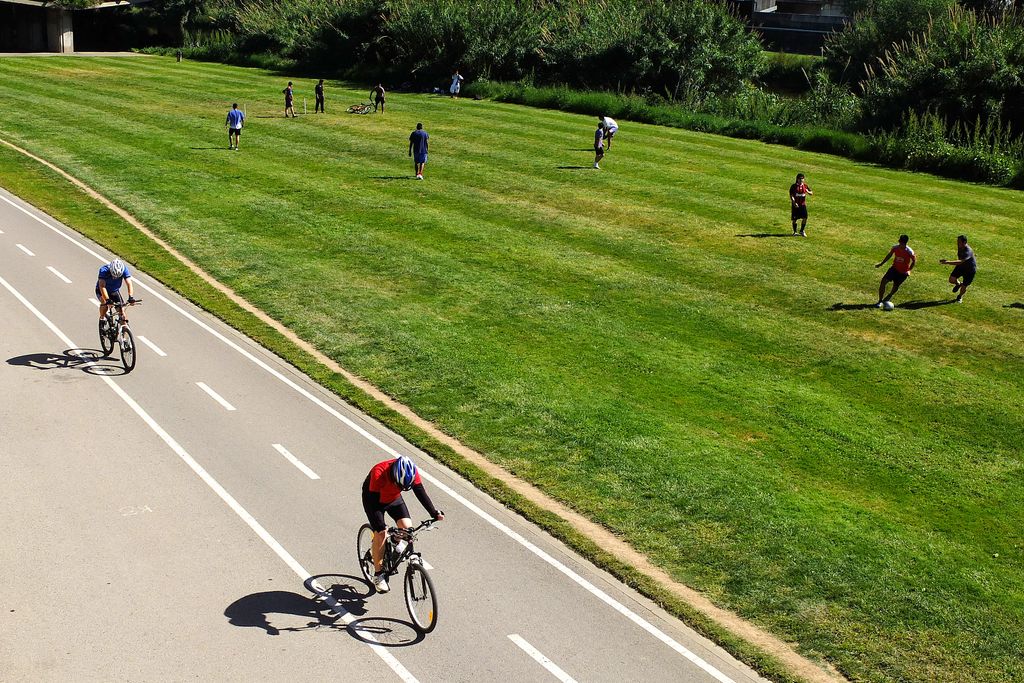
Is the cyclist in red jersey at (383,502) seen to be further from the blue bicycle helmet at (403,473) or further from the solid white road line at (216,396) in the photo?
the solid white road line at (216,396)

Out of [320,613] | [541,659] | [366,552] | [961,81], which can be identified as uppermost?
[961,81]

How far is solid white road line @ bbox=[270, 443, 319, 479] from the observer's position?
15.4m

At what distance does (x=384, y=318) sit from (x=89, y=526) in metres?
9.77

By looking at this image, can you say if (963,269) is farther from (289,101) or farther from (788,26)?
(788,26)

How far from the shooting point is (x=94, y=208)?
3166 centimetres

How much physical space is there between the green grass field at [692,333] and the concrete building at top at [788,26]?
4369 cm

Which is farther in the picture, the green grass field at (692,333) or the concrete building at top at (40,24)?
the concrete building at top at (40,24)

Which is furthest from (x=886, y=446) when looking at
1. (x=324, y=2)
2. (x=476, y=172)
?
(x=324, y=2)

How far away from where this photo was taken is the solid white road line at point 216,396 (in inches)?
703

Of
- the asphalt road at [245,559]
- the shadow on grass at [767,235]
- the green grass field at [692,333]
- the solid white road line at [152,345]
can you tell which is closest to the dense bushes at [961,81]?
the green grass field at [692,333]

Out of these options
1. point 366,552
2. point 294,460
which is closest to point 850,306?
point 294,460

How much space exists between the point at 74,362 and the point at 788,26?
8166cm

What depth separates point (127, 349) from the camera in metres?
19.2

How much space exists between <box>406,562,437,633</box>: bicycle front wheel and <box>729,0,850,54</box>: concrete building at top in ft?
227
